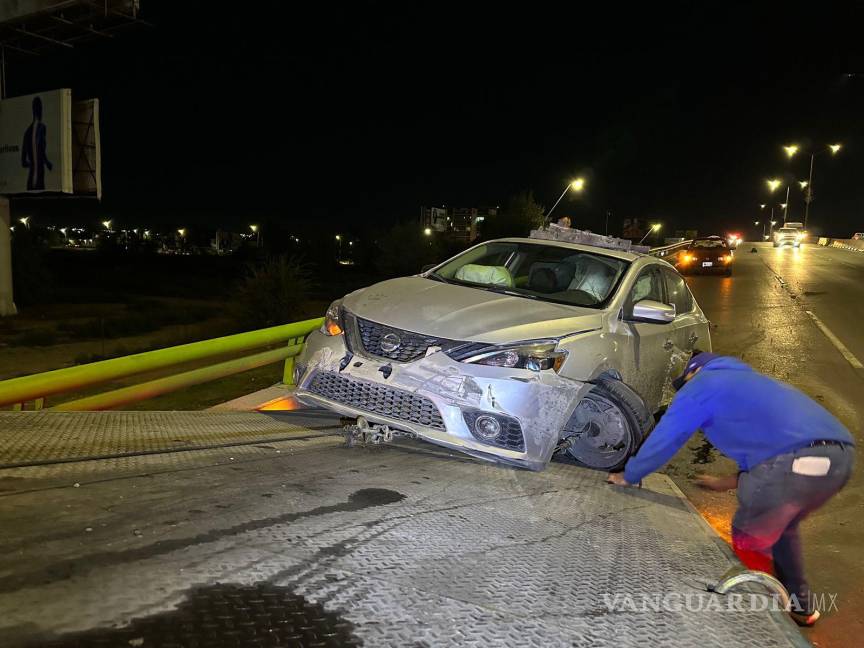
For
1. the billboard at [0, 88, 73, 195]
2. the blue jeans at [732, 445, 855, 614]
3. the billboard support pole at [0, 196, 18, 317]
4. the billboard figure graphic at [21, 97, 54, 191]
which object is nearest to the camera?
the blue jeans at [732, 445, 855, 614]

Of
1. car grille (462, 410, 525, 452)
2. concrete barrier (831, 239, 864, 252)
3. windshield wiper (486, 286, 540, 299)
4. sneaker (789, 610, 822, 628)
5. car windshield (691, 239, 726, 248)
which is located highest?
concrete barrier (831, 239, 864, 252)

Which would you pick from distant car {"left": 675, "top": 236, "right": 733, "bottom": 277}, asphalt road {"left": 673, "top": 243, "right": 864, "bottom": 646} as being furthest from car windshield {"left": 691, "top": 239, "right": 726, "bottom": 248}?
asphalt road {"left": 673, "top": 243, "right": 864, "bottom": 646}

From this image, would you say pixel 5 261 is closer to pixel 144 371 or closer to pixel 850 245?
pixel 144 371

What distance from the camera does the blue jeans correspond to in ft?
9.60

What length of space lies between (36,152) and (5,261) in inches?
191

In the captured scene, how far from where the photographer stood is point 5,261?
1075 inches

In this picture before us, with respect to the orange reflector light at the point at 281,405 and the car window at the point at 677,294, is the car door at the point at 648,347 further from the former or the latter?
the orange reflector light at the point at 281,405

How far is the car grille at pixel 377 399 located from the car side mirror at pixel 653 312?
188 cm

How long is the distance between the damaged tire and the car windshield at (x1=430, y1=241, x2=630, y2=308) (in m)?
0.75

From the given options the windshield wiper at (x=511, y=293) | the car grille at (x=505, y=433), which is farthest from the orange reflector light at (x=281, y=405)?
the car grille at (x=505, y=433)

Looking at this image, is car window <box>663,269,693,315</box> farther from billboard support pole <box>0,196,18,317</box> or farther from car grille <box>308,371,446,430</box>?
billboard support pole <box>0,196,18,317</box>

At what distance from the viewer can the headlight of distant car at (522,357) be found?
4.32 metres

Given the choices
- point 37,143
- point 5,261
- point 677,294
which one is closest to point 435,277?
point 677,294

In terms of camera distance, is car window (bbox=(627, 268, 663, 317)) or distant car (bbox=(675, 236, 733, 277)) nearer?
car window (bbox=(627, 268, 663, 317))
